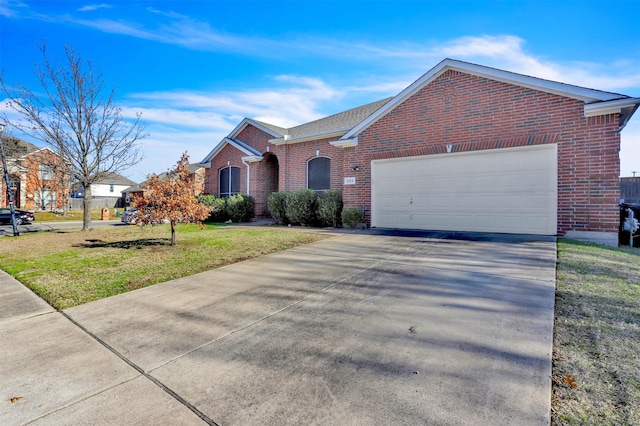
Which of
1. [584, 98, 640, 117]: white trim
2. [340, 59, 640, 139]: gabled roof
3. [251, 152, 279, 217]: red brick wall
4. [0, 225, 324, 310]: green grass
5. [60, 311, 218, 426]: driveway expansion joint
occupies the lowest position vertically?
[60, 311, 218, 426]: driveway expansion joint

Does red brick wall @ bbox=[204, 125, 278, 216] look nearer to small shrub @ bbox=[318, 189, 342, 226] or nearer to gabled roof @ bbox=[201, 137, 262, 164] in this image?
gabled roof @ bbox=[201, 137, 262, 164]

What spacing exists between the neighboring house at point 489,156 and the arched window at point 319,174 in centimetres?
120

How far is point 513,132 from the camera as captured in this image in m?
8.70

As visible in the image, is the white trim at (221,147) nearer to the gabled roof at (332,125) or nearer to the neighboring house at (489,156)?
the gabled roof at (332,125)

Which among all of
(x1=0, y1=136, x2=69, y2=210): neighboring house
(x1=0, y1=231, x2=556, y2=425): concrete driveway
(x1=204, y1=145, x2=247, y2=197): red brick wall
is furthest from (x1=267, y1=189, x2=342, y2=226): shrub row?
(x1=0, y1=136, x2=69, y2=210): neighboring house

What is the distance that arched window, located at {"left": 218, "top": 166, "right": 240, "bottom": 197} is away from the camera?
18266 millimetres

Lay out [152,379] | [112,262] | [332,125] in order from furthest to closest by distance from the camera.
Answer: [332,125] → [112,262] → [152,379]

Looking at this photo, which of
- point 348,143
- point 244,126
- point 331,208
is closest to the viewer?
point 348,143

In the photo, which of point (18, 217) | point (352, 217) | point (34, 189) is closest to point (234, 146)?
point (352, 217)

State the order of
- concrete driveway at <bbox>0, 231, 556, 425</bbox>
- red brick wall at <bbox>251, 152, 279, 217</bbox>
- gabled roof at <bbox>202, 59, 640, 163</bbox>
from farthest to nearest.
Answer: red brick wall at <bbox>251, 152, 279, 217</bbox> < gabled roof at <bbox>202, 59, 640, 163</bbox> < concrete driveway at <bbox>0, 231, 556, 425</bbox>

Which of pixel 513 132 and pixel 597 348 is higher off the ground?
pixel 513 132

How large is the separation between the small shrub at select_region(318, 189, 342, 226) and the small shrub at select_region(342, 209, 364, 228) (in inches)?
30.2

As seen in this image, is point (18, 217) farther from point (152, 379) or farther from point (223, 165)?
point (152, 379)

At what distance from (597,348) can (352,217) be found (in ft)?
29.0
